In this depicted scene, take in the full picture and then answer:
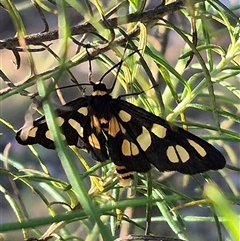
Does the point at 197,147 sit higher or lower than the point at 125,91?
lower

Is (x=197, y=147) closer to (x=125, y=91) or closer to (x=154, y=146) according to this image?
(x=154, y=146)

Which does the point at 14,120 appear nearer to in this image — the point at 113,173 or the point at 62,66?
the point at 113,173

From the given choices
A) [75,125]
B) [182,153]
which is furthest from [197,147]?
[75,125]

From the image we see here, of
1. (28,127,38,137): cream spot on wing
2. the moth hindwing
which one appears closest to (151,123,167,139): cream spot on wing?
the moth hindwing

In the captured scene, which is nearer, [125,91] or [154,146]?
[154,146]

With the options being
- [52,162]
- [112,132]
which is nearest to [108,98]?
[112,132]

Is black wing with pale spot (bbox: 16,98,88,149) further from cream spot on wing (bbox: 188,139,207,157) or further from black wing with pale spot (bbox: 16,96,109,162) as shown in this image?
cream spot on wing (bbox: 188,139,207,157)

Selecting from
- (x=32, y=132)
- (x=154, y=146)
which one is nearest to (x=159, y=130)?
(x=154, y=146)
